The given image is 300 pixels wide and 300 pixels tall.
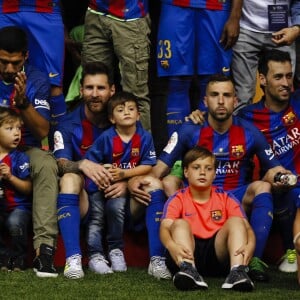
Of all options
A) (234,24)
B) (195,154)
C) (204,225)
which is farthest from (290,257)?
(234,24)

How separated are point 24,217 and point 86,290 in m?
0.95

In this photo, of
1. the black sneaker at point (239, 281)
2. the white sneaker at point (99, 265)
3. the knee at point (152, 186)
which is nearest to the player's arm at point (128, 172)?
the knee at point (152, 186)

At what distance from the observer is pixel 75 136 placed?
26.1 ft

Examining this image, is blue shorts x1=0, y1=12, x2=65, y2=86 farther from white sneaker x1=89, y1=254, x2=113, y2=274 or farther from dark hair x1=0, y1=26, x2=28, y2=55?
white sneaker x1=89, y1=254, x2=113, y2=274

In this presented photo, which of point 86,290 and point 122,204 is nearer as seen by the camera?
point 86,290

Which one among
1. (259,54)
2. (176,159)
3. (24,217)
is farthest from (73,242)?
(259,54)

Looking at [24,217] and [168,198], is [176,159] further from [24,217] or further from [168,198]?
[24,217]

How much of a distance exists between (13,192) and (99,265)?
738 mm

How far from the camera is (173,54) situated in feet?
27.7

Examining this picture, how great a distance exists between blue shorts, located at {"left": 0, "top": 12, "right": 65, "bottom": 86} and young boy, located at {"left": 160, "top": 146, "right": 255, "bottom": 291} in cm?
156

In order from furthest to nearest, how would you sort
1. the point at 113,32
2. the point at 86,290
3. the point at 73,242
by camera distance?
the point at 113,32 → the point at 73,242 → the point at 86,290

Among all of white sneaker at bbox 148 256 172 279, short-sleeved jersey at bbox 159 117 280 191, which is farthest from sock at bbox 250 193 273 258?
white sneaker at bbox 148 256 172 279

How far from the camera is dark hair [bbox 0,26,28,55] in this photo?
7.77 metres

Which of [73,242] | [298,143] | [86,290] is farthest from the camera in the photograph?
[298,143]
